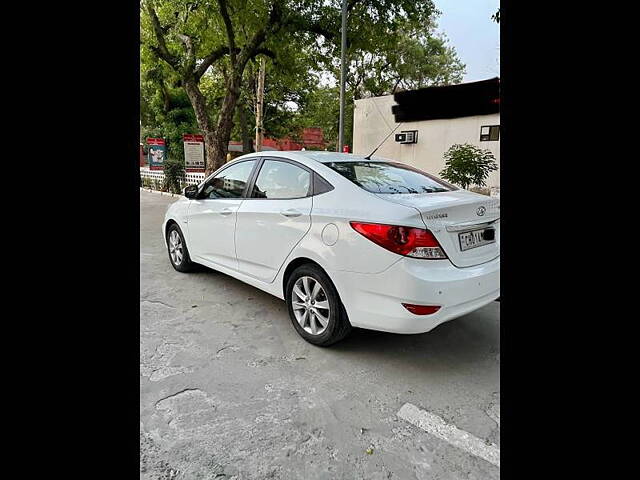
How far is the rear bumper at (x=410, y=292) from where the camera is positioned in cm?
256

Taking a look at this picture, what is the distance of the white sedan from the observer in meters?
2.59

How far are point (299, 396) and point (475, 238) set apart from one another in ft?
5.06

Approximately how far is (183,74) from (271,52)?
248cm

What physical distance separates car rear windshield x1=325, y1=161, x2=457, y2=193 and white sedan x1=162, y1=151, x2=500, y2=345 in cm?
1

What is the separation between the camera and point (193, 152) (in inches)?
506

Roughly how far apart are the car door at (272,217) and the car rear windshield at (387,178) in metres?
0.33

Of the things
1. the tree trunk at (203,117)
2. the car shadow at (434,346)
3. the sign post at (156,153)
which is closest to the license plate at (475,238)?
the car shadow at (434,346)

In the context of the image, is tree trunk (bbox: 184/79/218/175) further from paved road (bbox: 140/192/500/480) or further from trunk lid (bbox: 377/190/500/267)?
trunk lid (bbox: 377/190/500/267)

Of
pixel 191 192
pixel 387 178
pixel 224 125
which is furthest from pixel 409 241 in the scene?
pixel 224 125

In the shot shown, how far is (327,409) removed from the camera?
7.74 feet
